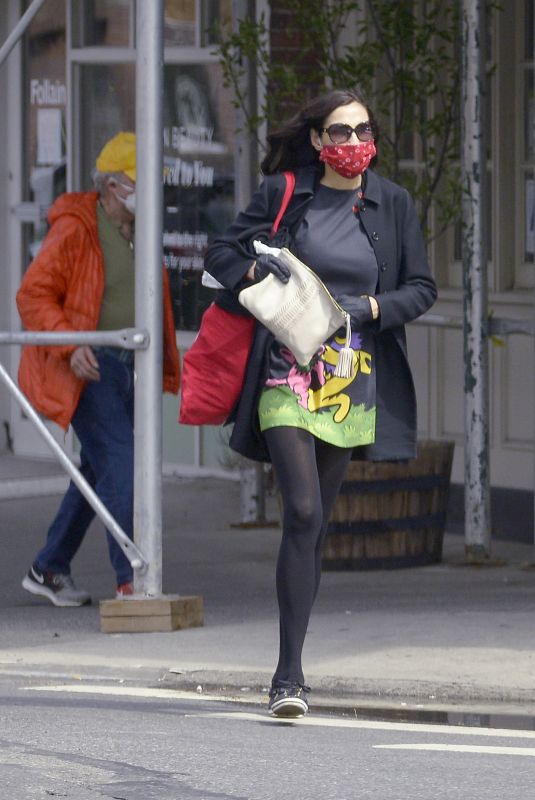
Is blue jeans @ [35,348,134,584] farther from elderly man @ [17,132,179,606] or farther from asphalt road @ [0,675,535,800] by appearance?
asphalt road @ [0,675,535,800]

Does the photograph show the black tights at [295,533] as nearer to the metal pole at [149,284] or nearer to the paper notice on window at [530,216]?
the metal pole at [149,284]

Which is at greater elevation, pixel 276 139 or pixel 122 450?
pixel 276 139

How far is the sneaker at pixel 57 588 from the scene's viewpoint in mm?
8383

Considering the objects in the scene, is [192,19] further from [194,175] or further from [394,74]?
[394,74]

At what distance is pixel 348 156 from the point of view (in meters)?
6.05

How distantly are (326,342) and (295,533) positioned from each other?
575 mm

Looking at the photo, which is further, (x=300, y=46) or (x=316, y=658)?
(x=300, y=46)

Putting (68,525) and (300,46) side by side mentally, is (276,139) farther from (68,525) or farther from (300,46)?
(300,46)

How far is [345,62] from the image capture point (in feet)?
30.5

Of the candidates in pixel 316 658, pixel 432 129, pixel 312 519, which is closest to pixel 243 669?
pixel 316 658

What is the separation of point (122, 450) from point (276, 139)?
2.09 metres

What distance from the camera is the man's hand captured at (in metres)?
7.87

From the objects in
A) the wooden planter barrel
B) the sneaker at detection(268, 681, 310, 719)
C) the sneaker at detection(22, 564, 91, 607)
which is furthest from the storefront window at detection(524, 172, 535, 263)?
the sneaker at detection(268, 681, 310, 719)

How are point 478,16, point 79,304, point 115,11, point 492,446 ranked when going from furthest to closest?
point 115,11 < point 492,446 < point 478,16 < point 79,304
